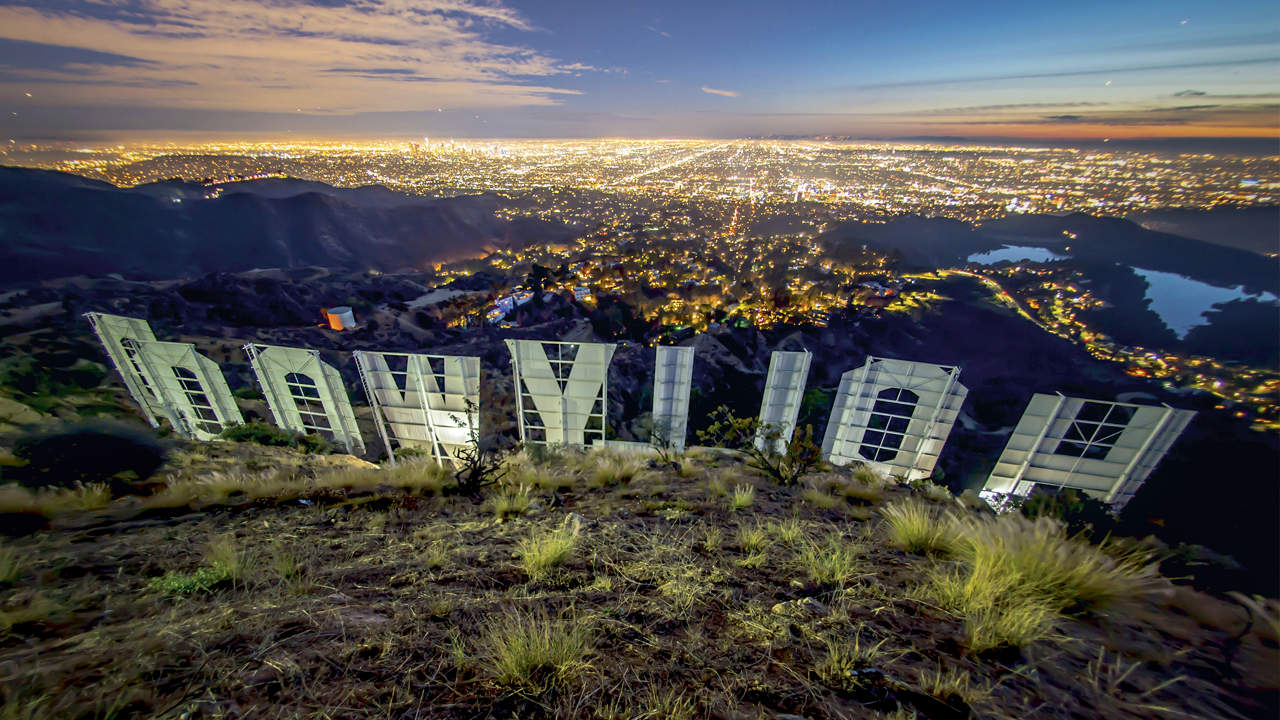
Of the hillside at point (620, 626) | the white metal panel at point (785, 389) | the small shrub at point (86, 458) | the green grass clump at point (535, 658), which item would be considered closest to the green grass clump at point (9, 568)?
the hillside at point (620, 626)

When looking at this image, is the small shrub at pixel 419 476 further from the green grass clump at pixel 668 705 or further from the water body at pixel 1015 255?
the water body at pixel 1015 255

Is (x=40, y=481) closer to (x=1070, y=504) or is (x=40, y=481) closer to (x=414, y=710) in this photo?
(x=414, y=710)

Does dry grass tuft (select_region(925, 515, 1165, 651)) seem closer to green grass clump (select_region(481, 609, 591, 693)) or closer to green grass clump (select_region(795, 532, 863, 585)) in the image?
green grass clump (select_region(795, 532, 863, 585))

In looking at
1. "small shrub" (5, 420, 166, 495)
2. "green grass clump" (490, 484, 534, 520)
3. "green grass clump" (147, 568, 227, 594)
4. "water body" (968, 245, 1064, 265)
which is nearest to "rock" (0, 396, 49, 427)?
"small shrub" (5, 420, 166, 495)

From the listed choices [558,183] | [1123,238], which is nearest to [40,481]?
[1123,238]

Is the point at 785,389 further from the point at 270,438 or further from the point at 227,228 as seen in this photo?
the point at 227,228
